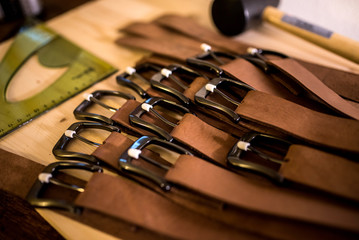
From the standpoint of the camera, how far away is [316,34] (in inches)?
47.4

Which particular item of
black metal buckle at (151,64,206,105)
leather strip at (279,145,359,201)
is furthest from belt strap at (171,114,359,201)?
black metal buckle at (151,64,206,105)

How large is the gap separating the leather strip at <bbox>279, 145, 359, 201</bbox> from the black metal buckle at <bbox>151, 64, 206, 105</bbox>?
37cm

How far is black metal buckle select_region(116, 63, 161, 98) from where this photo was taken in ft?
3.59

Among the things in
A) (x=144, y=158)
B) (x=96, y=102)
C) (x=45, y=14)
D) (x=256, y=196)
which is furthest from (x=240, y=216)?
(x=45, y=14)

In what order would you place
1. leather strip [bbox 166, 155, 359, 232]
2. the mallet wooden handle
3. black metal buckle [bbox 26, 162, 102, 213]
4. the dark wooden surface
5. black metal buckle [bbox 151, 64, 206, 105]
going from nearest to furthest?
leather strip [bbox 166, 155, 359, 232], black metal buckle [bbox 26, 162, 102, 213], black metal buckle [bbox 151, 64, 206, 105], the mallet wooden handle, the dark wooden surface

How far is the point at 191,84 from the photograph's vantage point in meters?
1.05

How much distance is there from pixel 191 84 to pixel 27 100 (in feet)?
2.00

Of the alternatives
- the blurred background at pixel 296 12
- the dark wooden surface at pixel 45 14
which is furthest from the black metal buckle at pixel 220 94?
the dark wooden surface at pixel 45 14

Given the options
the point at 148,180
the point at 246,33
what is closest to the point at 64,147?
the point at 148,180

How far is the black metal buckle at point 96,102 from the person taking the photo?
3.22ft

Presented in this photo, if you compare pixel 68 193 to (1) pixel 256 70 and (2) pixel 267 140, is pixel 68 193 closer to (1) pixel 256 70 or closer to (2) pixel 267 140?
(2) pixel 267 140

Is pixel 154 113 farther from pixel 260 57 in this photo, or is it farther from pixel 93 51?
pixel 93 51

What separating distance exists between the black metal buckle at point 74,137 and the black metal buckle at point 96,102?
0.03 metres

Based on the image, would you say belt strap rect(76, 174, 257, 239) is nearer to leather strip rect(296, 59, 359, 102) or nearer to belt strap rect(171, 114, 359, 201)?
belt strap rect(171, 114, 359, 201)
